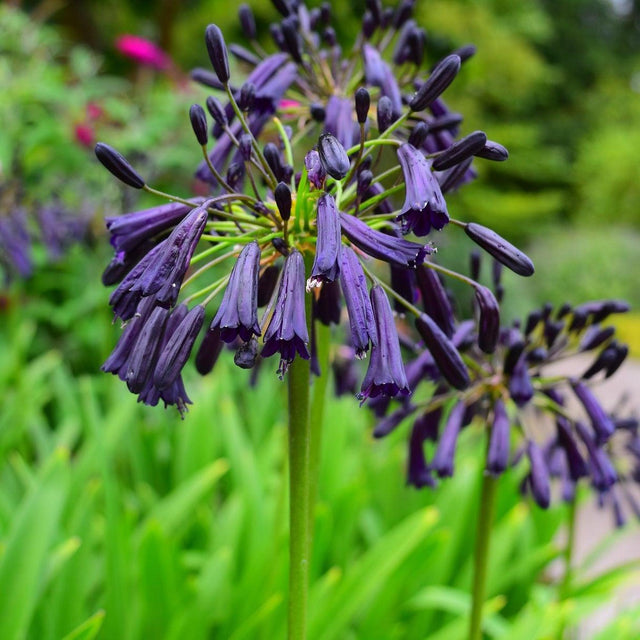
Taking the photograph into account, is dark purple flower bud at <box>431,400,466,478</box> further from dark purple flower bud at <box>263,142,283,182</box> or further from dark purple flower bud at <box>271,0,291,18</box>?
dark purple flower bud at <box>271,0,291,18</box>

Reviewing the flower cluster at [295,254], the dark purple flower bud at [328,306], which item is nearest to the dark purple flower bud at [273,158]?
the flower cluster at [295,254]

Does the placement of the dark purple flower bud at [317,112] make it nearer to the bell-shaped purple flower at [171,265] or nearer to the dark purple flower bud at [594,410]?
the bell-shaped purple flower at [171,265]

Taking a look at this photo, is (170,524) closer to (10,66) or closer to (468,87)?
(10,66)

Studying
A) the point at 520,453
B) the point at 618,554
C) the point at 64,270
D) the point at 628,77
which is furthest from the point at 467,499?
the point at 628,77

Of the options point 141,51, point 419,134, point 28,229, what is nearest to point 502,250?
point 419,134

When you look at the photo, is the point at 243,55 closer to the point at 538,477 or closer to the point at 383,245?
the point at 383,245

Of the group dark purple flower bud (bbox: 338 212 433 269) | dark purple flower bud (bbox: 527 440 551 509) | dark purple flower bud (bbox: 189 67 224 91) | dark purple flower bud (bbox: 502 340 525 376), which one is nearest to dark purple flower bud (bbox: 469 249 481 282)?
dark purple flower bud (bbox: 502 340 525 376)

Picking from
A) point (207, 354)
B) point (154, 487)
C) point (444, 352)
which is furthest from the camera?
point (154, 487)
